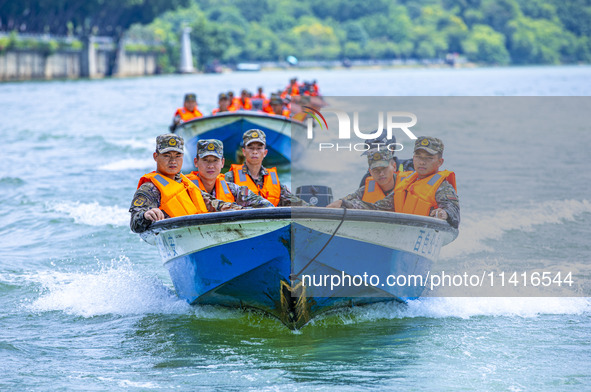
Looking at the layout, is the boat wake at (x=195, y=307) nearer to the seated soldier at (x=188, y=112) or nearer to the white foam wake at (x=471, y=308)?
the white foam wake at (x=471, y=308)

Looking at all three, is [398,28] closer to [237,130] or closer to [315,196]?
[237,130]

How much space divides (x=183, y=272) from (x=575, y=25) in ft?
581

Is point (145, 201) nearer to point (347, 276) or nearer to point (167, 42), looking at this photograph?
point (347, 276)

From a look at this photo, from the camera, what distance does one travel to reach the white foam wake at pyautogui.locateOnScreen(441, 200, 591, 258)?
10.8 metres

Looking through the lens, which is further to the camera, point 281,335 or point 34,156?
point 34,156

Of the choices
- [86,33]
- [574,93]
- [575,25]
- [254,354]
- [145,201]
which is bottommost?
[254,354]

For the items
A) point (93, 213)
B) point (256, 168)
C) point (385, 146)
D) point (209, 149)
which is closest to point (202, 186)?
point (209, 149)

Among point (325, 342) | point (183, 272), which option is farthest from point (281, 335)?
point (183, 272)

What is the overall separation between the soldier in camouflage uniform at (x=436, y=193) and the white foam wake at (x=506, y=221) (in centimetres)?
312

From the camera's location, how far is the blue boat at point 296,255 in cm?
636

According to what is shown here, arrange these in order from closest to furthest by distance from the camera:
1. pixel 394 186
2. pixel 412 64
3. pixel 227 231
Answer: pixel 227 231
pixel 394 186
pixel 412 64

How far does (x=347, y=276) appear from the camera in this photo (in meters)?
6.82

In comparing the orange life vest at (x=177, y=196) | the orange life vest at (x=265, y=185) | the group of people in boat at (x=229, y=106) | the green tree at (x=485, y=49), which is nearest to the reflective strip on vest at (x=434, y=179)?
the orange life vest at (x=265, y=185)

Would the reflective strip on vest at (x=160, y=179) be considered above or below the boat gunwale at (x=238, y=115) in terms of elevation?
below
